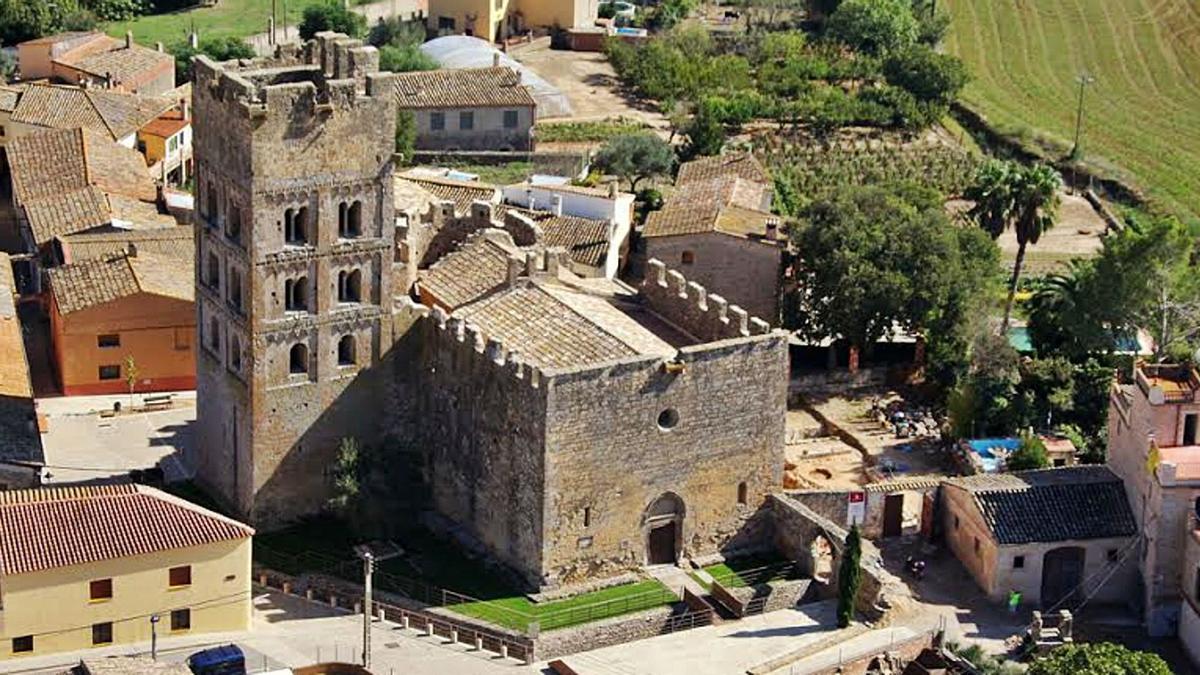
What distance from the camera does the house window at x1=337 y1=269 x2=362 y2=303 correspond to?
7850 centimetres

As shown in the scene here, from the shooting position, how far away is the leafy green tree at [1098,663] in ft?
232

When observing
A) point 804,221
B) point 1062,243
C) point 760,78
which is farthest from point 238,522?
point 760,78

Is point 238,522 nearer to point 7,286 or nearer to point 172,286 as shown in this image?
point 172,286

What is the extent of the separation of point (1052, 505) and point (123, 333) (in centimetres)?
3442

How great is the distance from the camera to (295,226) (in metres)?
77.1

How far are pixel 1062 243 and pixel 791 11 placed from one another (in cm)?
4018

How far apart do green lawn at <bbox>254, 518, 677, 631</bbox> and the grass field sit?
5708 cm

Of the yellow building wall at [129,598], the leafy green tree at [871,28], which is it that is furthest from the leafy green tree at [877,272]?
the leafy green tree at [871,28]

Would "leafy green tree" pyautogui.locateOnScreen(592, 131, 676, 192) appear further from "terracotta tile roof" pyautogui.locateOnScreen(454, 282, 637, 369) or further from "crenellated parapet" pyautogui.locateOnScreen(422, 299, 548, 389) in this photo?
"crenellated parapet" pyautogui.locateOnScreen(422, 299, 548, 389)

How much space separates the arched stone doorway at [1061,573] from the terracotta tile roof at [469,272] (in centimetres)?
Answer: 2048

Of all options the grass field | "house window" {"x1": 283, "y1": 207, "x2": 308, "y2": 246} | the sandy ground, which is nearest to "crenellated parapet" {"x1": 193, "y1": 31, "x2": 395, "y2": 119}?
"house window" {"x1": 283, "y1": 207, "x2": 308, "y2": 246}

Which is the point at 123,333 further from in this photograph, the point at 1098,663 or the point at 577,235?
the point at 1098,663

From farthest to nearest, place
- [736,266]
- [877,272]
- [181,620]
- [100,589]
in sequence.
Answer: [736,266] → [877,272] → [181,620] → [100,589]

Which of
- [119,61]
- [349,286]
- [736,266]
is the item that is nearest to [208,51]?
[119,61]
